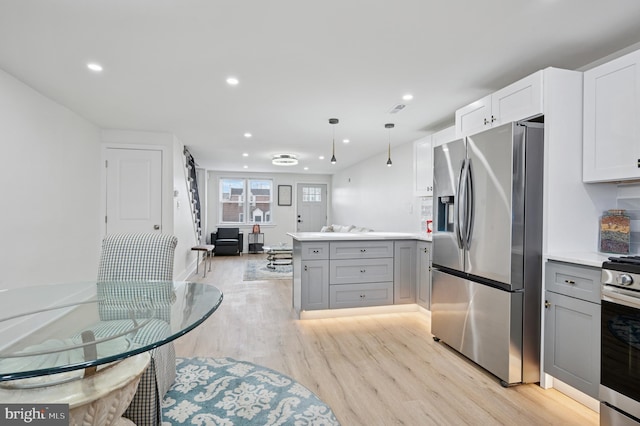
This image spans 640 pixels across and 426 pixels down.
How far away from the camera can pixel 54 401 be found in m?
0.99

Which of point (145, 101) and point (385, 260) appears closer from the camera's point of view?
point (145, 101)

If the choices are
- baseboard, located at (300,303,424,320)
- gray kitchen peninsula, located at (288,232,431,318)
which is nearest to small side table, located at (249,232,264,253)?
gray kitchen peninsula, located at (288,232,431,318)

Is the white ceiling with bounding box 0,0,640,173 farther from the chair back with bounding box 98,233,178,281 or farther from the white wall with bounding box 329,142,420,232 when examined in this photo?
the white wall with bounding box 329,142,420,232

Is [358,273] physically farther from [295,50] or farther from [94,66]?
[94,66]

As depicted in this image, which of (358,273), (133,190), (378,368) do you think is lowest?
(378,368)

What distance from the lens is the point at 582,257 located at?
2.04 meters

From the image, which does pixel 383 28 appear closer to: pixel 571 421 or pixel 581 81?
pixel 581 81

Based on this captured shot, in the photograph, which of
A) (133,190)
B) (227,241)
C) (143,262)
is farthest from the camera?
(227,241)

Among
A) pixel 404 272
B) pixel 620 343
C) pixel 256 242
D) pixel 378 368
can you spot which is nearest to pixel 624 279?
pixel 620 343

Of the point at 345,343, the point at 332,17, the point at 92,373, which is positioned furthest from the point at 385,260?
the point at 92,373

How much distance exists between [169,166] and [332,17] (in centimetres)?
389

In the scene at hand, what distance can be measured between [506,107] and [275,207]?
26.8 feet

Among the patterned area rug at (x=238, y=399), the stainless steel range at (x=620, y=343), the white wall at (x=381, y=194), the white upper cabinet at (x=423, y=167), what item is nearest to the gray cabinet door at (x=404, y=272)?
the white upper cabinet at (x=423, y=167)

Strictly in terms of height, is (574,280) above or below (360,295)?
above
